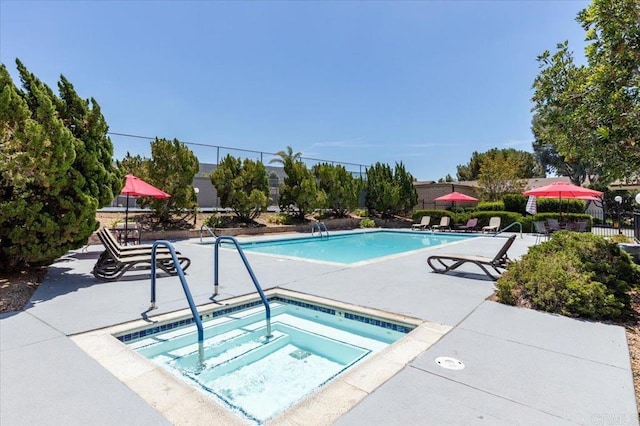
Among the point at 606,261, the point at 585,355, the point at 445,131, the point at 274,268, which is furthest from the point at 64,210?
the point at 445,131

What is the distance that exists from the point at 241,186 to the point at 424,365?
52.9 feet

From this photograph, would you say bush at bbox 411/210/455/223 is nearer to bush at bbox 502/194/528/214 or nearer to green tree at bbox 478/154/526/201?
bush at bbox 502/194/528/214

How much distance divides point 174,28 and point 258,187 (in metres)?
8.38

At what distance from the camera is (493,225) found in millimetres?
18906

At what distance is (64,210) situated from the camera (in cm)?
632

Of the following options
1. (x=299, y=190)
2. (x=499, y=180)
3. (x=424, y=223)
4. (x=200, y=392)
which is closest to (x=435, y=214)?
(x=424, y=223)

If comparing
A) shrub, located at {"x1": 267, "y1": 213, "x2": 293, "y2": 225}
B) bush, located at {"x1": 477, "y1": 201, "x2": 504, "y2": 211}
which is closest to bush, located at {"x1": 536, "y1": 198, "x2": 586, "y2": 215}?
bush, located at {"x1": 477, "y1": 201, "x2": 504, "y2": 211}

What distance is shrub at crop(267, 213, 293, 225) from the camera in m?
20.1

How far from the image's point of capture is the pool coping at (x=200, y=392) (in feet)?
7.70

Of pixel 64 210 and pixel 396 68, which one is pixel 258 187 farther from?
pixel 64 210

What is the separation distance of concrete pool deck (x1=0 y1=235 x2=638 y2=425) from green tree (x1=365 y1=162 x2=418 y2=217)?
18.8 meters

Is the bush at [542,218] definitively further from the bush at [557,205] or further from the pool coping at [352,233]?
the pool coping at [352,233]

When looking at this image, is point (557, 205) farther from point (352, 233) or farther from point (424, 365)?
point (424, 365)

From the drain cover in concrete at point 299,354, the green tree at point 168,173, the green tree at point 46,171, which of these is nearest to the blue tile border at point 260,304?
the drain cover in concrete at point 299,354
